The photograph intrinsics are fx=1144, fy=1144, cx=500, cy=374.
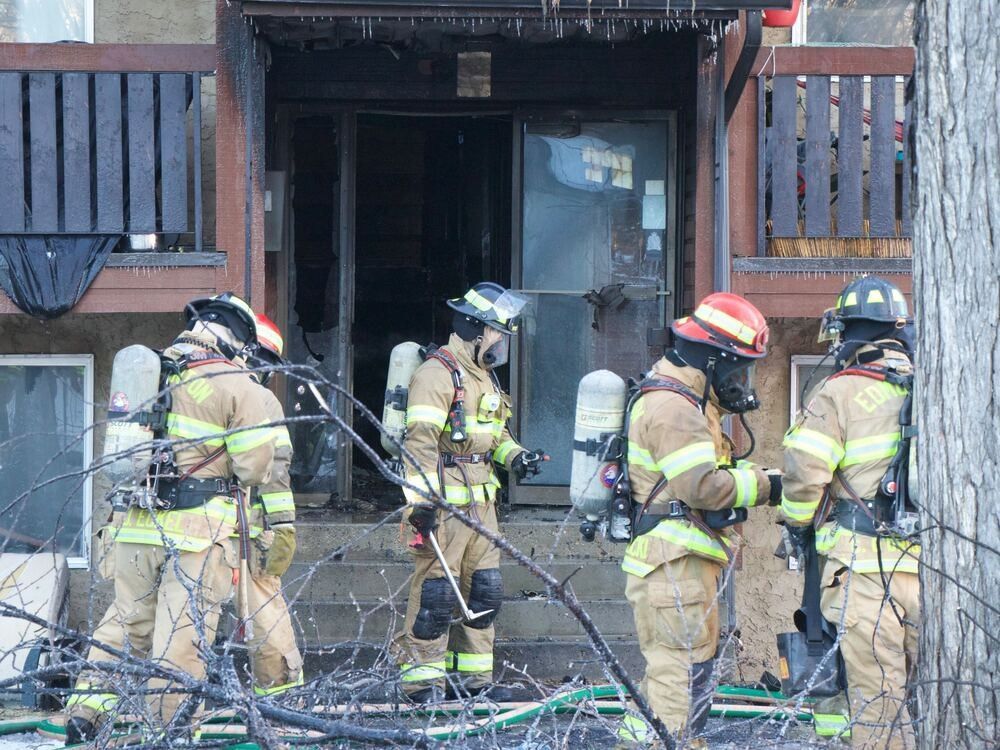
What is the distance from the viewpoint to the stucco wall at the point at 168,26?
7191mm

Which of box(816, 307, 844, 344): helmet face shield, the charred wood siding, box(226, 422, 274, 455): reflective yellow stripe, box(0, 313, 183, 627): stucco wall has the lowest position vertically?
box(226, 422, 274, 455): reflective yellow stripe

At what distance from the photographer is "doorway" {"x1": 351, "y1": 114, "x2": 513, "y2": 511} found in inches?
392

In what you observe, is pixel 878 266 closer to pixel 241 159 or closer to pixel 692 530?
pixel 692 530

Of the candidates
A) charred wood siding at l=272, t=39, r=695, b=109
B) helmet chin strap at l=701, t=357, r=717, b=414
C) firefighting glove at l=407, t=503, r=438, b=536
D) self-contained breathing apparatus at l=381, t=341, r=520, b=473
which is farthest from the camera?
charred wood siding at l=272, t=39, r=695, b=109

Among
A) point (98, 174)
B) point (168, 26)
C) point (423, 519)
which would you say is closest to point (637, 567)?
point (423, 519)

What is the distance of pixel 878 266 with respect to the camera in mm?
6496

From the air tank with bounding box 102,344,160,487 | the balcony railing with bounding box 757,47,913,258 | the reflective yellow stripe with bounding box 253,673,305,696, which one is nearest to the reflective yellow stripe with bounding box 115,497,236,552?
the air tank with bounding box 102,344,160,487

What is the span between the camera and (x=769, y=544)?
23.4 feet

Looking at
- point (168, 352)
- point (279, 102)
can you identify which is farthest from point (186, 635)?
point (279, 102)

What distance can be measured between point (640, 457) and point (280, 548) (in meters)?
1.83

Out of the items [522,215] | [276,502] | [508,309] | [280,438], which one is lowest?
[276,502]

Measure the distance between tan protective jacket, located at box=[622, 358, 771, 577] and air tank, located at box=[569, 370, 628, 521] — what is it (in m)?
0.08

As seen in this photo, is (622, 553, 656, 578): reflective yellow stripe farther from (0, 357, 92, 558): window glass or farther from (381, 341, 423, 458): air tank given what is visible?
(0, 357, 92, 558): window glass

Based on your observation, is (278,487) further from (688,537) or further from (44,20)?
(44,20)
